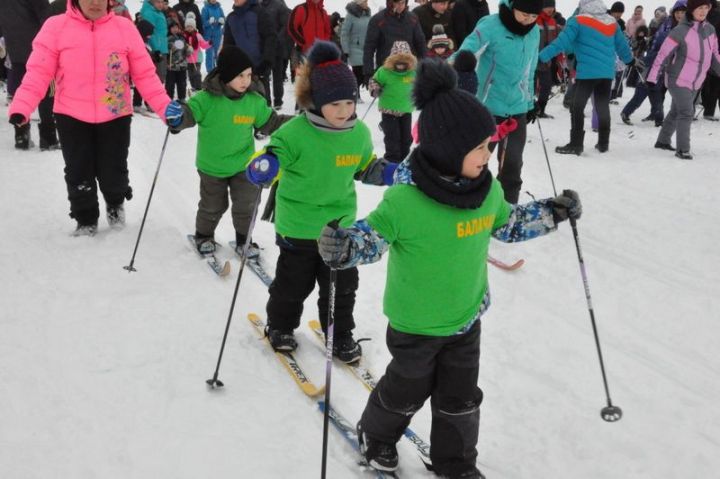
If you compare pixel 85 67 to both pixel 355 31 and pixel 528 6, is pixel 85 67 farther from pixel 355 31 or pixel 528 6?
pixel 355 31

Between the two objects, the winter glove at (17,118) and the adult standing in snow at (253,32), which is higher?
the adult standing in snow at (253,32)

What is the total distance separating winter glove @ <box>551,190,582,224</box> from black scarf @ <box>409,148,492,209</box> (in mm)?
427

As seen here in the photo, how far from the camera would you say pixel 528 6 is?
486 cm

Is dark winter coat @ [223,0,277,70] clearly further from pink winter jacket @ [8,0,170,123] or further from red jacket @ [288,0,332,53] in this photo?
pink winter jacket @ [8,0,170,123]

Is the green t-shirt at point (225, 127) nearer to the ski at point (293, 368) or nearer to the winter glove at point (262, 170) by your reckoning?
the ski at point (293, 368)

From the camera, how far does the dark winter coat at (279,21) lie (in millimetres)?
9547

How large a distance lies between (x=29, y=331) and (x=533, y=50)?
4339 mm

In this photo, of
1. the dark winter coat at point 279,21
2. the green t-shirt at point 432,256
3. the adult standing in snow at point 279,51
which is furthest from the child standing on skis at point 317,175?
the adult standing in snow at point 279,51

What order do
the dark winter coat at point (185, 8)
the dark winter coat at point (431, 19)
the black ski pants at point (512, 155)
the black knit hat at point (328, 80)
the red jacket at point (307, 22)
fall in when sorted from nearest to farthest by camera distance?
1. the black knit hat at point (328, 80)
2. the black ski pants at point (512, 155)
3. the dark winter coat at point (431, 19)
4. the red jacket at point (307, 22)
5. the dark winter coat at point (185, 8)

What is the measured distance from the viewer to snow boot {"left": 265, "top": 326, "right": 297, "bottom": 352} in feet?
11.4

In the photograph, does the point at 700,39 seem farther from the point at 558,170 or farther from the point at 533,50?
the point at 533,50

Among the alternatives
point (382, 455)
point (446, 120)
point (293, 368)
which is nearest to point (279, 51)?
point (293, 368)

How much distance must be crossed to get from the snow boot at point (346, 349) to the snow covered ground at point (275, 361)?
0.38 feet

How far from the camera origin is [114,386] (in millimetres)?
3086
